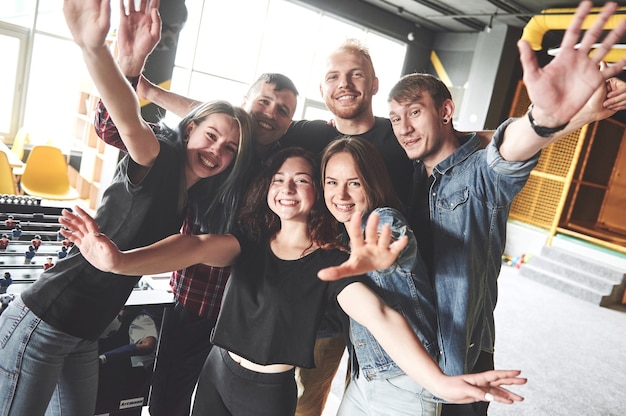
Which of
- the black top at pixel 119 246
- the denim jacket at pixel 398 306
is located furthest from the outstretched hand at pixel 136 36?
the denim jacket at pixel 398 306

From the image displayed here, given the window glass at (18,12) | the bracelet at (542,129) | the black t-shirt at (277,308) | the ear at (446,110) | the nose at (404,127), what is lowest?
the black t-shirt at (277,308)

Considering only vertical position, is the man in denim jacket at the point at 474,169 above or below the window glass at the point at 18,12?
below

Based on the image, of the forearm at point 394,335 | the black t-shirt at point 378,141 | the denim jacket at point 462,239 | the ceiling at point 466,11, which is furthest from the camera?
the ceiling at point 466,11

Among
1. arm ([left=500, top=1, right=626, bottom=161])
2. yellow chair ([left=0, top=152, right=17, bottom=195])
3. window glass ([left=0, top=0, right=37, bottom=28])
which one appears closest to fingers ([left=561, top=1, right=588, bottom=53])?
arm ([left=500, top=1, right=626, bottom=161])

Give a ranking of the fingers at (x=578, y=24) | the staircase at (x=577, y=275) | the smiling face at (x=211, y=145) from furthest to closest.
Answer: the staircase at (x=577, y=275) < the smiling face at (x=211, y=145) < the fingers at (x=578, y=24)

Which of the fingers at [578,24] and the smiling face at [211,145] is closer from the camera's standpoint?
the fingers at [578,24]

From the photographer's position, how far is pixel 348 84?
84.9 inches

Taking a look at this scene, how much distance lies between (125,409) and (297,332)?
1187mm

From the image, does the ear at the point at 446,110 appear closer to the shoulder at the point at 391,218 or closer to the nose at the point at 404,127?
the nose at the point at 404,127

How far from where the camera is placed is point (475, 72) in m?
8.63

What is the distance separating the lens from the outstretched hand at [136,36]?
1.55 m

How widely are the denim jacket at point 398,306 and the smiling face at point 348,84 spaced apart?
72 centimetres

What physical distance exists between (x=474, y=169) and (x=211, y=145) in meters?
0.93

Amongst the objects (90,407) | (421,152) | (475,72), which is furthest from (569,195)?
(90,407)
